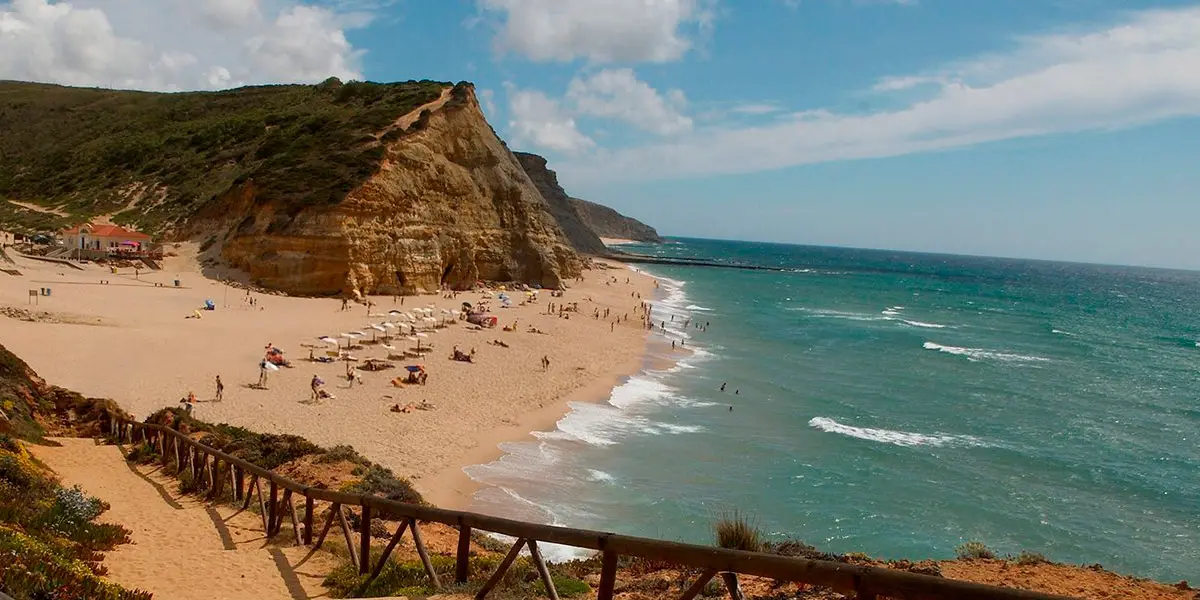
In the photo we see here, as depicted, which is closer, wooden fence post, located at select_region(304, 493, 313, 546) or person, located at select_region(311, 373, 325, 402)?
wooden fence post, located at select_region(304, 493, 313, 546)

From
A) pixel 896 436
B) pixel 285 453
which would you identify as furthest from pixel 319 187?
pixel 896 436

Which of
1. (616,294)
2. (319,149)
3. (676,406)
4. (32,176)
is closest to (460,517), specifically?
(676,406)

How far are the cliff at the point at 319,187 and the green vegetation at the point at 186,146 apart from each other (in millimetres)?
186

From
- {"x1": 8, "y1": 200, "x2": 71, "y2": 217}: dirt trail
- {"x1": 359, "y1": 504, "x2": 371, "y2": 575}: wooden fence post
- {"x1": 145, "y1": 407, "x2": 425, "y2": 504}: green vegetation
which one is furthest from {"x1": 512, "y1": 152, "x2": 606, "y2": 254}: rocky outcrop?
{"x1": 359, "y1": 504, "x2": 371, "y2": 575}: wooden fence post

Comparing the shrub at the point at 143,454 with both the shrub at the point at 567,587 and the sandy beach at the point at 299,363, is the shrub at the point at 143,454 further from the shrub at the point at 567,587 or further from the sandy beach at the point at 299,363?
the shrub at the point at 567,587

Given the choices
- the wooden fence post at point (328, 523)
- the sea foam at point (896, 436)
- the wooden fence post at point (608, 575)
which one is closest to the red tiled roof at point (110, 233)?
the sea foam at point (896, 436)

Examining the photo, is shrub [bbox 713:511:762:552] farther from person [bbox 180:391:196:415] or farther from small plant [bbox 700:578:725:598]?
person [bbox 180:391:196:415]

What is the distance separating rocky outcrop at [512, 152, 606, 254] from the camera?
11225cm

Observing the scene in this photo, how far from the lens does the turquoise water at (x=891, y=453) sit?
1530 centimetres

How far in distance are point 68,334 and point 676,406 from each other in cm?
2147

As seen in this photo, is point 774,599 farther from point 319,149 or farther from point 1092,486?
point 319,149

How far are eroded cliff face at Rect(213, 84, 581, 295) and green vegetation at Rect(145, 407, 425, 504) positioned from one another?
25.9 m

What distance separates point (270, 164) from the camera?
46469mm

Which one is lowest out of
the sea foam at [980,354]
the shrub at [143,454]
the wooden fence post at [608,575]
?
the shrub at [143,454]
